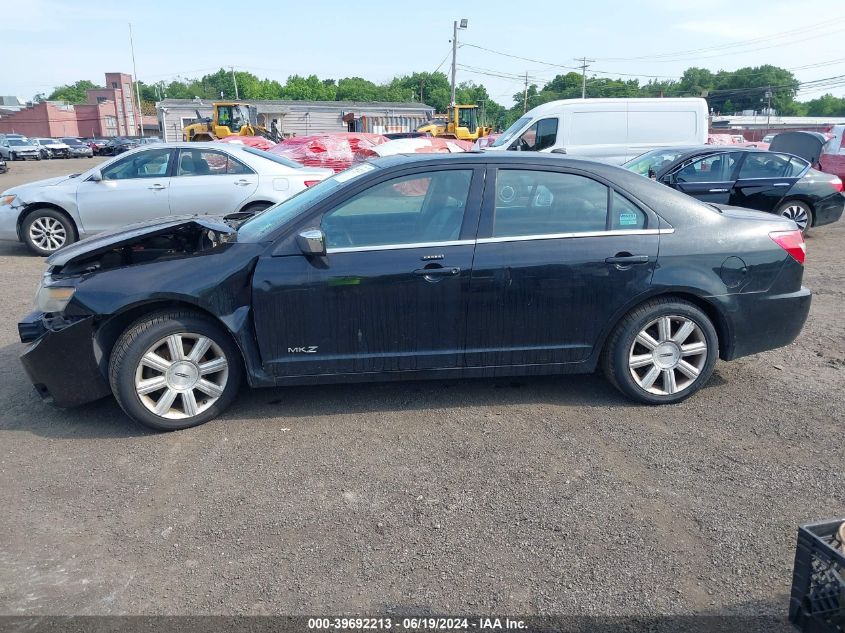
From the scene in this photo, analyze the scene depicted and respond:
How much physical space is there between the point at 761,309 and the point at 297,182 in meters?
6.80

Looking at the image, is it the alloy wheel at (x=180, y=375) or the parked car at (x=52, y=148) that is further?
the parked car at (x=52, y=148)

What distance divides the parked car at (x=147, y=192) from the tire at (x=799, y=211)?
7.08m

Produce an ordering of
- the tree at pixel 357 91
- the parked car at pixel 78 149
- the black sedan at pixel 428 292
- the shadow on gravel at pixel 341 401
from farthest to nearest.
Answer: the tree at pixel 357 91
the parked car at pixel 78 149
the shadow on gravel at pixel 341 401
the black sedan at pixel 428 292

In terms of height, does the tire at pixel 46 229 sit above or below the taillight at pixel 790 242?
below

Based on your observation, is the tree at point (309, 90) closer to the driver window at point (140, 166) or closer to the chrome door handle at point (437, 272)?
the driver window at point (140, 166)

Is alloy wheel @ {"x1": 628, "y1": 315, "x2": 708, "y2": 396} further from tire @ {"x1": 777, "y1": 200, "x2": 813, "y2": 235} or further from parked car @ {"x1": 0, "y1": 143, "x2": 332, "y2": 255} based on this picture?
tire @ {"x1": 777, "y1": 200, "x2": 813, "y2": 235}

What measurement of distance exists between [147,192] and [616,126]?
10212mm

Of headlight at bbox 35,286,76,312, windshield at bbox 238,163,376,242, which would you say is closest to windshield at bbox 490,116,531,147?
windshield at bbox 238,163,376,242

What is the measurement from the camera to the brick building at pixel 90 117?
76.8 metres

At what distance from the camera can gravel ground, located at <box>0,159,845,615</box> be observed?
→ 2844 mm

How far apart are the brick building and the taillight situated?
81.8 metres

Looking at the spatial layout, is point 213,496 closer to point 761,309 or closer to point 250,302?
point 250,302

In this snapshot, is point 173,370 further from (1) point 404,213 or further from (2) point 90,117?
(2) point 90,117

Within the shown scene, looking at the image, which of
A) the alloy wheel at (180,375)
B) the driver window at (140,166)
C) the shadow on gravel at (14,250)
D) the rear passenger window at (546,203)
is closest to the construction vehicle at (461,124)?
the shadow on gravel at (14,250)
